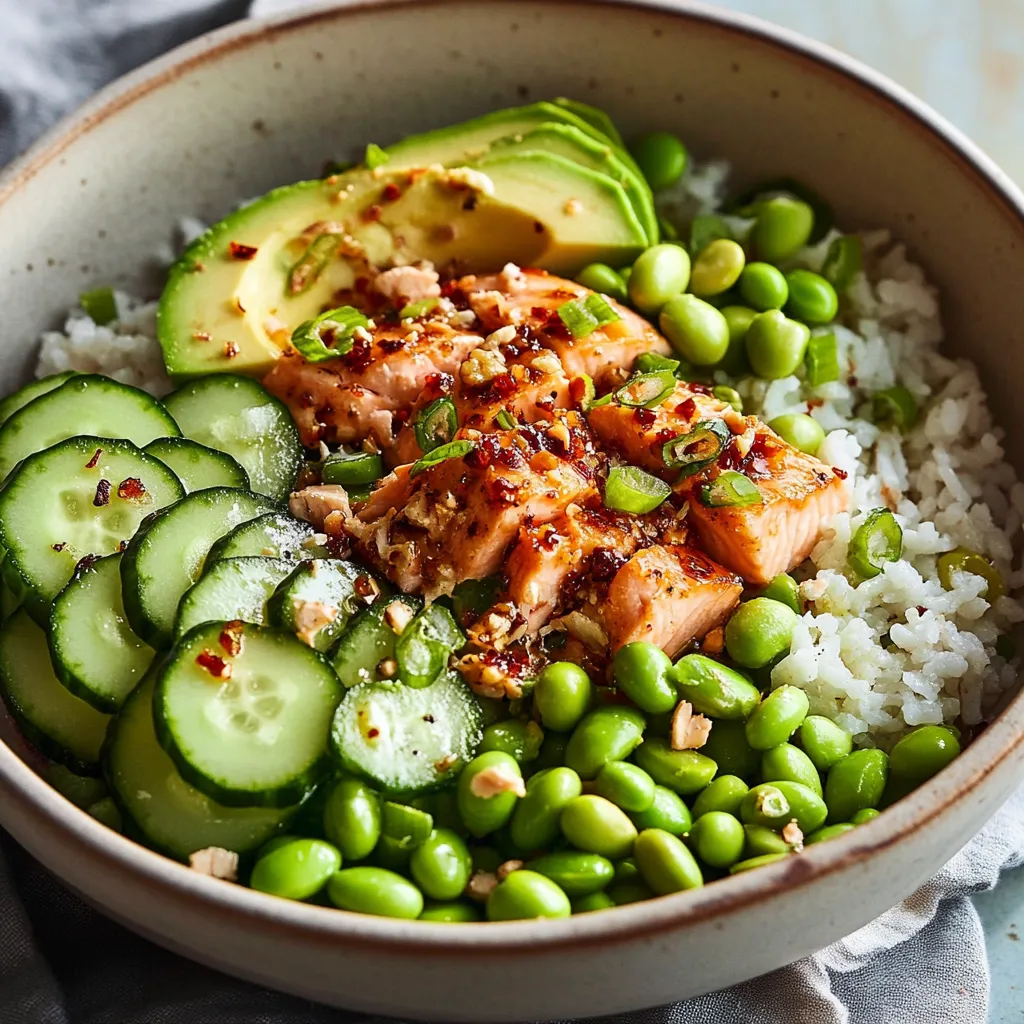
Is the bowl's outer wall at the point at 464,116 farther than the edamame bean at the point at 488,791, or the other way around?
the bowl's outer wall at the point at 464,116

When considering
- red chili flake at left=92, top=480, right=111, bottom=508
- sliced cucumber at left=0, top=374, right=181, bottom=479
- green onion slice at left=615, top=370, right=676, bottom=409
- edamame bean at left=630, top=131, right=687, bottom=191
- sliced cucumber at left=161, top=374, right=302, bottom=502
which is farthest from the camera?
edamame bean at left=630, top=131, right=687, bottom=191

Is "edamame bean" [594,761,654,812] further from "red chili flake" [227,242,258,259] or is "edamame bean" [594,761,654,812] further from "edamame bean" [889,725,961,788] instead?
"red chili flake" [227,242,258,259]

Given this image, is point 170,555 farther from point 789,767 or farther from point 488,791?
point 789,767

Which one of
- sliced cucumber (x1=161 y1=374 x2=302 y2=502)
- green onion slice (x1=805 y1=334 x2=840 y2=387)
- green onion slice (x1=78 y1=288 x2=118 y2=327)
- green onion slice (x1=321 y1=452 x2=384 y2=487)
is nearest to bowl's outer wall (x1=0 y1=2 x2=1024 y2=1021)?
green onion slice (x1=78 y1=288 x2=118 y2=327)

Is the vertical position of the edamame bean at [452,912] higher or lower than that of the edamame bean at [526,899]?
lower

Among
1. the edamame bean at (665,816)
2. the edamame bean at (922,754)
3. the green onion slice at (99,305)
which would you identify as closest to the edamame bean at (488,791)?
the edamame bean at (665,816)

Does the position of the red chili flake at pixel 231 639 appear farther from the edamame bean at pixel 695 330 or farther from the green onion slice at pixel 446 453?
the edamame bean at pixel 695 330

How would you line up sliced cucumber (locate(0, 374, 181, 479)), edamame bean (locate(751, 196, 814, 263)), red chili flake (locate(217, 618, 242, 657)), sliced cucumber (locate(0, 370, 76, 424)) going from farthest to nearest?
edamame bean (locate(751, 196, 814, 263)) < sliced cucumber (locate(0, 370, 76, 424)) < sliced cucumber (locate(0, 374, 181, 479)) < red chili flake (locate(217, 618, 242, 657))
